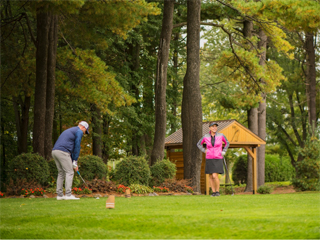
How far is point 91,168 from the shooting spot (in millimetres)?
13961

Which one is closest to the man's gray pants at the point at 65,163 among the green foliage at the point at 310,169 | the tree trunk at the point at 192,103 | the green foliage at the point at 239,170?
the tree trunk at the point at 192,103

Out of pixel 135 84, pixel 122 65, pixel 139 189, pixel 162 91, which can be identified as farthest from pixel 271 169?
pixel 139 189

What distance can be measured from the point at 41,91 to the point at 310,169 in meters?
11.3

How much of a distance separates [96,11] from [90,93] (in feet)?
13.5

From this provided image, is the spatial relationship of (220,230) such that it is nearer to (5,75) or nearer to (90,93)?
(90,93)

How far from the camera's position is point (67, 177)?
9.94 m

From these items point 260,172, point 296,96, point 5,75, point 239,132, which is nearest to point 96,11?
point 5,75

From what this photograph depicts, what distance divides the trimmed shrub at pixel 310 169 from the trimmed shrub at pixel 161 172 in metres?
6.18

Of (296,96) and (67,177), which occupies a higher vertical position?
(296,96)

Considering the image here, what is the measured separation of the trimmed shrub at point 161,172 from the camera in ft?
49.1

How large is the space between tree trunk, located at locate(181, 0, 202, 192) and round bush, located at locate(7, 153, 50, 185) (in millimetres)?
5811

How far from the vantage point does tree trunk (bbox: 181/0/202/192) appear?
16578mm

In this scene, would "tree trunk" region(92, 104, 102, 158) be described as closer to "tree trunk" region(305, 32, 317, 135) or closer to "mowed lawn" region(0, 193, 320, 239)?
"tree trunk" region(305, 32, 317, 135)

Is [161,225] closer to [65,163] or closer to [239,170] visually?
[65,163]
